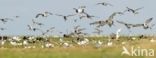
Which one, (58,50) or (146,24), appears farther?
(146,24)

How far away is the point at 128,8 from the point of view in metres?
54.5

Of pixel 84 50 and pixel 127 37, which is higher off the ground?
pixel 84 50

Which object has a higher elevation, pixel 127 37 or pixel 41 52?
pixel 41 52

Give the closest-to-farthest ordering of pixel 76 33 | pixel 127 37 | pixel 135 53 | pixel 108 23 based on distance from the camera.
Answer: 1. pixel 135 53
2. pixel 108 23
3. pixel 76 33
4. pixel 127 37

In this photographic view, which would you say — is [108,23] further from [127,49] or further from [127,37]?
[127,37]

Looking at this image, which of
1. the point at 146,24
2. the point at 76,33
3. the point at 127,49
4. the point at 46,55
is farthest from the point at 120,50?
the point at 76,33

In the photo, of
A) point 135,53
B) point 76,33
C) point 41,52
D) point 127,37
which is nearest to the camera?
point 135,53

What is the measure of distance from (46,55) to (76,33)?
16.7 metres

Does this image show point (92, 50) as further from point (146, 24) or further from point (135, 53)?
point (146, 24)

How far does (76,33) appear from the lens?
6197cm

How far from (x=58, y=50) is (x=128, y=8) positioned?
8004 millimetres

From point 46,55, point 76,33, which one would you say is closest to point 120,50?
point 46,55

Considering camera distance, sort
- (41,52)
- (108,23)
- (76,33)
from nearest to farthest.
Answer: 1. (41,52)
2. (108,23)
3. (76,33)

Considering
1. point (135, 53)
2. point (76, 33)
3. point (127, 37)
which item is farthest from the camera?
point (127, 37)
